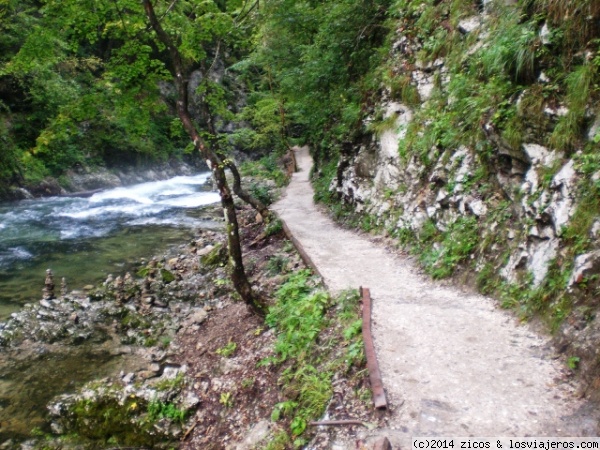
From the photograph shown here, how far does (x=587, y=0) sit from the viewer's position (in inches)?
218

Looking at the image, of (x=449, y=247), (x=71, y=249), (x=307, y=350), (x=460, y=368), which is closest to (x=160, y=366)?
(x=307, y=350)

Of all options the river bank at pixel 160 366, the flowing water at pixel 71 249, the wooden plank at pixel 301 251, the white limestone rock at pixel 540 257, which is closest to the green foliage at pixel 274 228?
the wooden plank at pixel 301 251

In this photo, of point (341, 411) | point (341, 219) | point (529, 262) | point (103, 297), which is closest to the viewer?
point (341, 411)

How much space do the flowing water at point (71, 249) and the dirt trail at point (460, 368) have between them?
16.5ft

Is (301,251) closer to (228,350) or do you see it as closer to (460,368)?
(228,350)

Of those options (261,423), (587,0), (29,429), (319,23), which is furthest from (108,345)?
(319,23)

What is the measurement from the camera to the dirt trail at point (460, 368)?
12.7 ft

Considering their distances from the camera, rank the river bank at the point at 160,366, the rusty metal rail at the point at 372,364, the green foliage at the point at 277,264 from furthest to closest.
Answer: the green foliage at the point at 277,264
the river bank at the point at 160,366
the rusty metal rail at the point at 372,364

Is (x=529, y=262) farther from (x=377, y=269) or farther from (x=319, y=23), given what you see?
(x=319, y=23)

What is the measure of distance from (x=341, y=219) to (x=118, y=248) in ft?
25.9

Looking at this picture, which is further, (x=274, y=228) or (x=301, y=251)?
(x=274, y=228)

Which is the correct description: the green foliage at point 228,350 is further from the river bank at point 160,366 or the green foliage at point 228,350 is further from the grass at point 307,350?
the grass at point 307,350

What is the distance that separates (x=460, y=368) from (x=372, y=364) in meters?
1.00

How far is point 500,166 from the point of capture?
689cm
